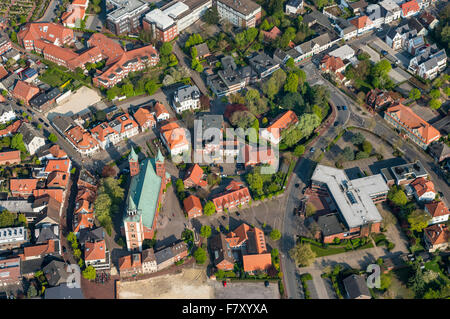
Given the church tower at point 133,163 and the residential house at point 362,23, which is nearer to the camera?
the church tower at point 133,163

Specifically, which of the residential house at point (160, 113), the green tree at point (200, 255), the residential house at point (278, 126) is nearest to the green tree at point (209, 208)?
the green tree at point (200, 255)

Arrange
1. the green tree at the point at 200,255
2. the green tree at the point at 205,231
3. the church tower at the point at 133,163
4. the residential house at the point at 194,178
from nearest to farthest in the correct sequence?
1. the green tree at the point at 200,255
2. the green tree at the point at 205,231
3. the church tower at the point at 133,163
4. the residential house at the point at 194,178

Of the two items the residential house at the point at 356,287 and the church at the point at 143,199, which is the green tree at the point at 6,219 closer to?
the church at the point at 143,199

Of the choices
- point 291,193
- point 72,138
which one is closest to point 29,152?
point 72,138

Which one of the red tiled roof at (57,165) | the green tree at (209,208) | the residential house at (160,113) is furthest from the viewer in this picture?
the residential house at (160,113)

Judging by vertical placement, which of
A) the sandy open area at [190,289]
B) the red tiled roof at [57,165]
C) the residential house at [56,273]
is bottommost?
the sandy open area at [190,289]

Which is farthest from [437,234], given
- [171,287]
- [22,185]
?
[22,185]
